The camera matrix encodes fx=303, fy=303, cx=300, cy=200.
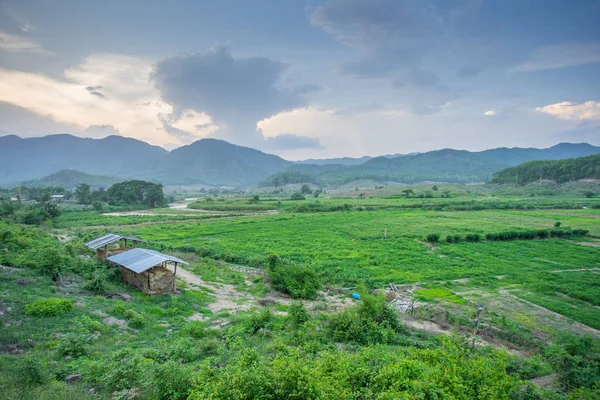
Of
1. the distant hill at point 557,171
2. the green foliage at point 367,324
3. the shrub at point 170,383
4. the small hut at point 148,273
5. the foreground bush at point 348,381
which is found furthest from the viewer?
the distant hill at point 557,171

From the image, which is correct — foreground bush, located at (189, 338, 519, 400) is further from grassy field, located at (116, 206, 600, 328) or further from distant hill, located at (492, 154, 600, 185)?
distant hill, located at (492, 154, 600, 185)

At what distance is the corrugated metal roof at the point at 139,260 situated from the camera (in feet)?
56.9

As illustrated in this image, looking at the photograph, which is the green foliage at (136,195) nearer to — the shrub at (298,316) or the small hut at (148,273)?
the small hut at (148,273)

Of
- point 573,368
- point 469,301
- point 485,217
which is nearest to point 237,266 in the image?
point 469,301

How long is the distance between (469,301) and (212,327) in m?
15.1

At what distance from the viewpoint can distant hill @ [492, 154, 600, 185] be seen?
4122 inches

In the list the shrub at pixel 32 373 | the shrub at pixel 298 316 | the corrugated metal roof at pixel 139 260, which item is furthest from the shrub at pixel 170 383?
the corrugated metal roof at pixel 139 260

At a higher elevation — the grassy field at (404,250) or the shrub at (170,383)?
the shrub at (170,383)

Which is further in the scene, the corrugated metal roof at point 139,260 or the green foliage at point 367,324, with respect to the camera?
the corrugated metal roof at point 139,260

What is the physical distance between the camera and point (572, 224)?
43156 mm

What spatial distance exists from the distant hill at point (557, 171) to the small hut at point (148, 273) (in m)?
134

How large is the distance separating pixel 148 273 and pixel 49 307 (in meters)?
5.06

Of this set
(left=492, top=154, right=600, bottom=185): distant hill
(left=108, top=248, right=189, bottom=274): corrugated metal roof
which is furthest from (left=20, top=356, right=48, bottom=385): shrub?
(left=492, top=154, right=600, bottom=185): distant hill

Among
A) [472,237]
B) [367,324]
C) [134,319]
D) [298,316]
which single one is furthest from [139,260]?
[472,237]
